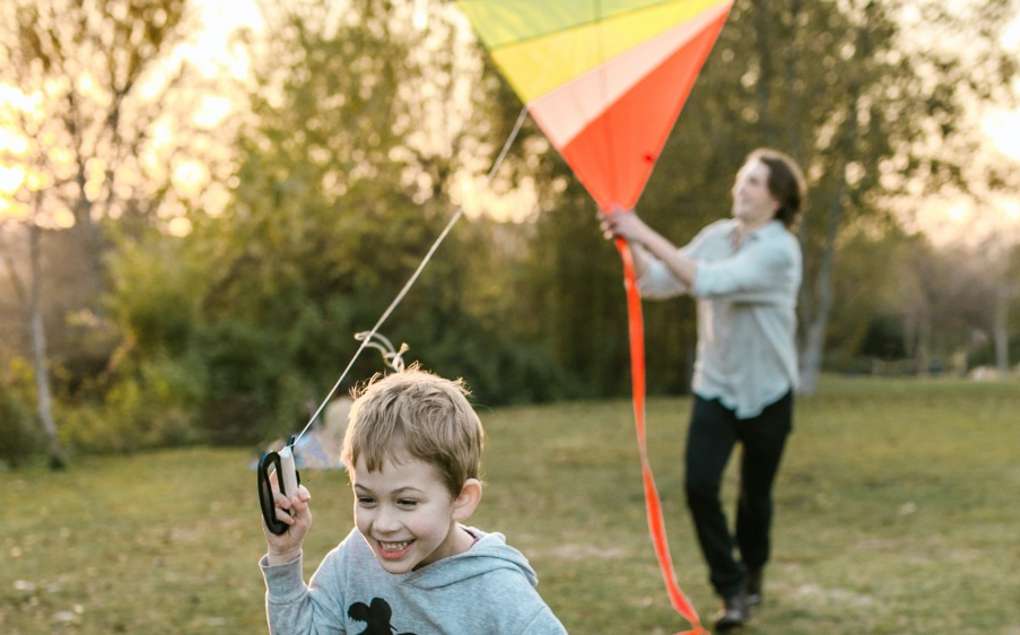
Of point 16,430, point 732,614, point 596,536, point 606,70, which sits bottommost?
point 596,536

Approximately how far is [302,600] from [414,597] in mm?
222

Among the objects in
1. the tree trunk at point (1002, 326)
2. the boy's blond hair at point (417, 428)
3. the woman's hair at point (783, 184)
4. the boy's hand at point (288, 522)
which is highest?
the woman's hair at point (783, 184)

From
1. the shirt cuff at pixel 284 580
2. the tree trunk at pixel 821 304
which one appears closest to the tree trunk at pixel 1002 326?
the tree trunk at pixel 821 304

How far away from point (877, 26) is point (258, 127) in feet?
30.8

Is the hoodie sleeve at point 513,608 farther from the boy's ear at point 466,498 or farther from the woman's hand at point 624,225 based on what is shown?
the woman's hand at point 624,225

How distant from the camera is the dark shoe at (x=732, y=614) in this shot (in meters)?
5.17

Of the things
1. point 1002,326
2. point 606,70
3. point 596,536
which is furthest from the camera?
point 1002,326

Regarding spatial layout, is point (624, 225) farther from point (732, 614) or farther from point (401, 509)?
point (401, 509)

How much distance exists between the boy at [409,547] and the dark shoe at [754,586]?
3305mm

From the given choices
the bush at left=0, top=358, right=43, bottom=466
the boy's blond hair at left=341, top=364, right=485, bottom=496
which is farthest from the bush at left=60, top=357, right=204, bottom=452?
the boy's blond hair at left=341, top=364, right=485, bottom=496

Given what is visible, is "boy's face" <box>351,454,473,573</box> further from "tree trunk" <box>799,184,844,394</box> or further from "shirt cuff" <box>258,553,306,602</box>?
"tree trunk" <box>799,184,844,394</box>

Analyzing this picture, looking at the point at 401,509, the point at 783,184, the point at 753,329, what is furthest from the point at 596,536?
the point at 401,509

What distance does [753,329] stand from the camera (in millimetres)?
5152

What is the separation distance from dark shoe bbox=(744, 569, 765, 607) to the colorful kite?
1.02 meters
